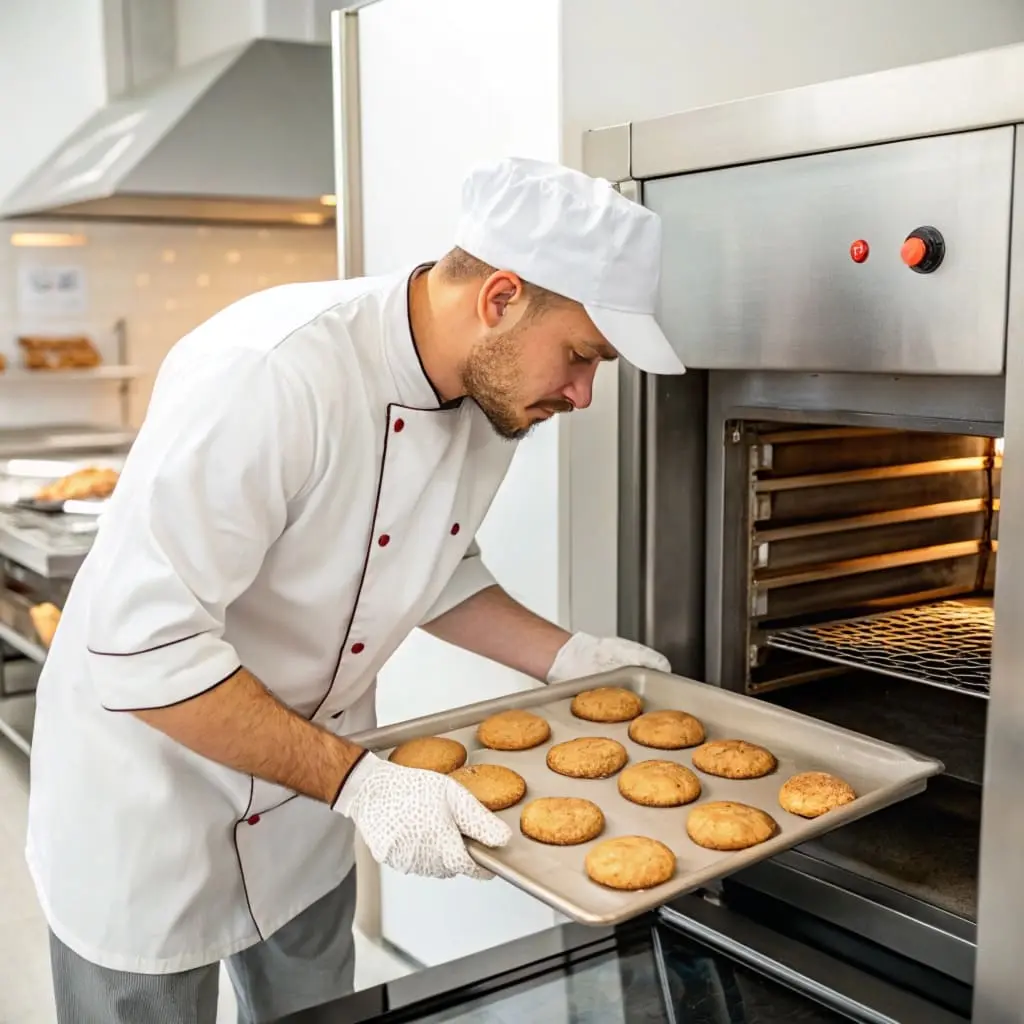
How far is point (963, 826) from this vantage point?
151cm

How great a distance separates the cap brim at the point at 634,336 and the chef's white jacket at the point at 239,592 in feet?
0.85

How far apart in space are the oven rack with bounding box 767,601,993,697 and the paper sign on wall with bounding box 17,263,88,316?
141 inches

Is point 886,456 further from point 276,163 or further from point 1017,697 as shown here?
point 276,163

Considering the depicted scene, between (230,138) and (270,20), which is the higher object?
(270,20)

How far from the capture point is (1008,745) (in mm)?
1146

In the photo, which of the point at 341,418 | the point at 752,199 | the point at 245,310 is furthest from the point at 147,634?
the point at 752,199

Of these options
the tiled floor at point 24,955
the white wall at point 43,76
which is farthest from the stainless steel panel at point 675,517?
the white wall at point 43,76

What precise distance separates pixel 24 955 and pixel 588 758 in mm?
1828

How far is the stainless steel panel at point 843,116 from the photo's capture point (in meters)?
1.10

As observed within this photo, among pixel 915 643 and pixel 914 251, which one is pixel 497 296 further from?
pixel 915 643

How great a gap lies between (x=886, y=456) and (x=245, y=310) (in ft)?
2.99

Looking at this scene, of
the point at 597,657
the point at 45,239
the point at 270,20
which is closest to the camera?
the point at 597,657

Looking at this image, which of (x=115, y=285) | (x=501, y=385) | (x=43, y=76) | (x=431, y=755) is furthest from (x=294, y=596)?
(x=115, y=285)

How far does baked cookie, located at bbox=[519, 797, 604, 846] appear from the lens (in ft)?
4.00
